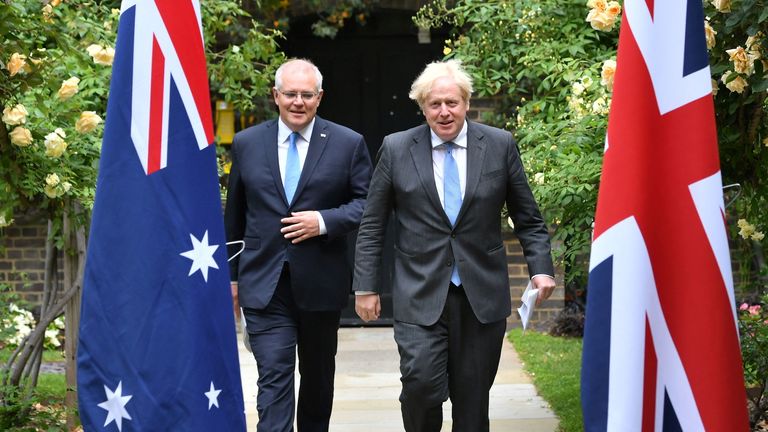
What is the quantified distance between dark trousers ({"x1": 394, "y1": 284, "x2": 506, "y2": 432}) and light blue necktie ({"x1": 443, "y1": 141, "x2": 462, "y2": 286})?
3.3 inches

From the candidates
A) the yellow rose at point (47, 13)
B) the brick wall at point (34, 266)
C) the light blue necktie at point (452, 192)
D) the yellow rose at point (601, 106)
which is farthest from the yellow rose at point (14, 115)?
the brick wall at point (34, 266)

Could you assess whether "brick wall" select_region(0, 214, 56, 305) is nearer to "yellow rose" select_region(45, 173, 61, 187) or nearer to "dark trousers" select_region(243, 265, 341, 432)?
"yellow rose" select_region(45, 173, 61, 187)

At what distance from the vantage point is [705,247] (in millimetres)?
3584

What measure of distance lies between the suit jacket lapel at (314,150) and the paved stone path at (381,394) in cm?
197

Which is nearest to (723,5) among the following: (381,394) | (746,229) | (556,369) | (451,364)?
(746,229)

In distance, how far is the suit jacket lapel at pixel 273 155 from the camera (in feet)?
18.9

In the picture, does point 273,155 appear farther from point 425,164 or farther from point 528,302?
point 528,302

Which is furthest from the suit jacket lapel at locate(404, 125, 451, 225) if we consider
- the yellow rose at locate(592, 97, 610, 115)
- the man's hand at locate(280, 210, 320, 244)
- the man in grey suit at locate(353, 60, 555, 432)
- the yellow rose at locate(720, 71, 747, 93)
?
the yellow rose at locate(720, 71, 747, 93)

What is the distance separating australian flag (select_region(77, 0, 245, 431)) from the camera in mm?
3971

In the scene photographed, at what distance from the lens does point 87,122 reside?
5.89 meters

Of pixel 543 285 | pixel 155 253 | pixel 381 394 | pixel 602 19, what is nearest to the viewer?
pixel 155 253

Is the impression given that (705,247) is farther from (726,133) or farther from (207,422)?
(726,133)

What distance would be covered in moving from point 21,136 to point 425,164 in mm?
1818

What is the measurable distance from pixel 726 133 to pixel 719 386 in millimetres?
2083
